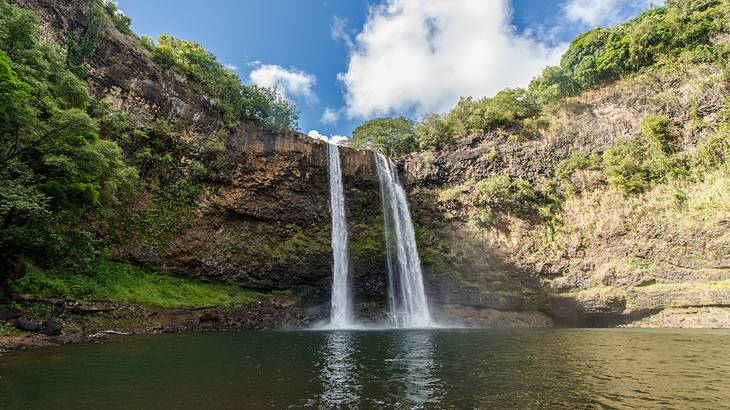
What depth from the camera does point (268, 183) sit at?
28062 millimetres

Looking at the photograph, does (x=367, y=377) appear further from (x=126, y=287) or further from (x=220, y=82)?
(x=220, y=82)

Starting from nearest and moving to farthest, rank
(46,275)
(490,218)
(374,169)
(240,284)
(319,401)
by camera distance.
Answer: (319,401), (46,275), (240,284), (490,218), (374,169)

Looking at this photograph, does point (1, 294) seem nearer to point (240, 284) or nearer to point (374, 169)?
point (240, 284)

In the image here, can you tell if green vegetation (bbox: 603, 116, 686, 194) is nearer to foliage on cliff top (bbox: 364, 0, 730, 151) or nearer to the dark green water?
foliage on cliff top (bbox: 364, 0, 730, 151)

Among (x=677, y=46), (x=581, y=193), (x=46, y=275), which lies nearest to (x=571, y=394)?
(x=46, y=275)

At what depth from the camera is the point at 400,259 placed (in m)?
29.2

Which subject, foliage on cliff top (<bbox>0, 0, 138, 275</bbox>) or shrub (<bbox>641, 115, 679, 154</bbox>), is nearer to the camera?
foliage on cliff top (<bbox>0, 0, 138, 275</bbox>)

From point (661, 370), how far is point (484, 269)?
19763 millimetres

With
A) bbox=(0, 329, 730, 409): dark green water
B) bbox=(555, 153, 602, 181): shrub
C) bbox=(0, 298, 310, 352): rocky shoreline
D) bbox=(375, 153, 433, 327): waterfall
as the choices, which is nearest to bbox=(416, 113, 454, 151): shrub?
bbox=(375, 153, 433, 327): waterfall

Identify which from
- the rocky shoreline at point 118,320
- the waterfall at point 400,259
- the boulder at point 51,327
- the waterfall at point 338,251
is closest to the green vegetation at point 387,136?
A: the waterfall at point 400,259

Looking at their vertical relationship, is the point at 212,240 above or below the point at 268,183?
below

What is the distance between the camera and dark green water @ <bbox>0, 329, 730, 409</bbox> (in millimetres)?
6207

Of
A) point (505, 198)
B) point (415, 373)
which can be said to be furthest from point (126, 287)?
point (505, 198)

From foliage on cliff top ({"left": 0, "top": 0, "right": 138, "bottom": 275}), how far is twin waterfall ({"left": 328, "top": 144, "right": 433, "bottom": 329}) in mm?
15349
